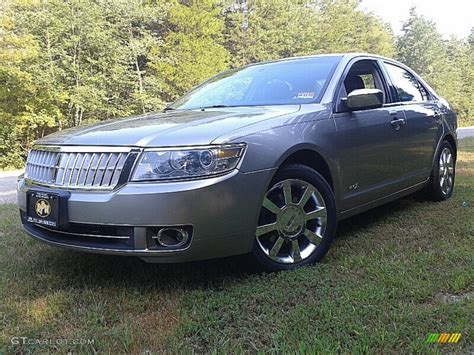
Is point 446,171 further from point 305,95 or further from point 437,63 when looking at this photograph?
point 437,63

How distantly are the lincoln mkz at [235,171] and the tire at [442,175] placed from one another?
913 millimetres

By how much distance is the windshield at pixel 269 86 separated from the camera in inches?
130

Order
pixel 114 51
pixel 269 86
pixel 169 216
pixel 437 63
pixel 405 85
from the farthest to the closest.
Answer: pixel 437 63 < pixel 114 51 < pixel 405 85 < pixel 269 86 < pixel 169 216

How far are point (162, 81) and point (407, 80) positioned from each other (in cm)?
1652

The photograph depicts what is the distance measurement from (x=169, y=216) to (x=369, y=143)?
1813 millimetres

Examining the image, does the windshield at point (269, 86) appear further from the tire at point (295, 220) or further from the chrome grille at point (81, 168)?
the chrome grille at point (81, 168)

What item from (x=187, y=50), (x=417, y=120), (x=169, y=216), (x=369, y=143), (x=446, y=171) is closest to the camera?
(x=169, y=216)

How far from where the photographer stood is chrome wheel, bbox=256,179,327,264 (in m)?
2.68

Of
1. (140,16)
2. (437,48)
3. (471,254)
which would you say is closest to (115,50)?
(140,16)

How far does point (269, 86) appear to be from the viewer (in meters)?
3.51

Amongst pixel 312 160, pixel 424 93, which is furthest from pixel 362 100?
pixel 424 93

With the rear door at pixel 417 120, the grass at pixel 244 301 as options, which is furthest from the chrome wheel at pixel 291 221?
the rear door at pixel 417 120

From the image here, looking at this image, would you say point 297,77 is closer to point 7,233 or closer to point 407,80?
point 407,80

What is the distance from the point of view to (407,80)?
450 centimetres
